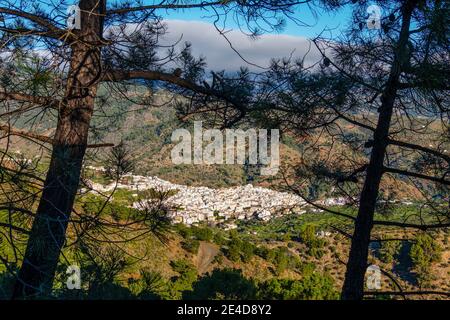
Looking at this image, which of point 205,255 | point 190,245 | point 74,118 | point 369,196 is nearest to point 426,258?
point 205,255

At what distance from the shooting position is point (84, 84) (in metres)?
3.81

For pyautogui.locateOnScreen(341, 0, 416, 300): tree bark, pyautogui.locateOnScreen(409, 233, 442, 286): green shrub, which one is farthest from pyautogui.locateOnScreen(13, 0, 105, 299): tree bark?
pyautogui.locateOnScreen(409, 233, 442, 286): green shrub

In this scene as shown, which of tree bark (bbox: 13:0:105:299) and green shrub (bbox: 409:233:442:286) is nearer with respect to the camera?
tree bark (bbox: 13:0:105:299)

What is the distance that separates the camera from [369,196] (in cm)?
501

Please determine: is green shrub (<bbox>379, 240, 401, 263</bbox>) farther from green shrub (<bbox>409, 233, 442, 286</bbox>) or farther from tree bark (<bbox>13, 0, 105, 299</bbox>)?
tree bark (<bbox>13, 0, 105, 299</bbox>)

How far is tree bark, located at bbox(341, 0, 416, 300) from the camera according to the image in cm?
480

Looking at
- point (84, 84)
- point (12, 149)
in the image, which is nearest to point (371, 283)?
point (84, 84)

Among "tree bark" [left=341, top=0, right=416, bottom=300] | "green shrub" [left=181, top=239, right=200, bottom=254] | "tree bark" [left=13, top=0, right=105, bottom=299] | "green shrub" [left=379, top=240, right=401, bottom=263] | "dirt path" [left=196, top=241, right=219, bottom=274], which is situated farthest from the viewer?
"green shrub" [left=379, top=240, right=401, bottom=263]

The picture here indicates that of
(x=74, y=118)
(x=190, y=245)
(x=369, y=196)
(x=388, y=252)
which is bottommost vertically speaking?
(x=388, y=252)

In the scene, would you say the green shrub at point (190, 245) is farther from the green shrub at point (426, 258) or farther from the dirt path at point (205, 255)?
the green shrub at point (426, 258)

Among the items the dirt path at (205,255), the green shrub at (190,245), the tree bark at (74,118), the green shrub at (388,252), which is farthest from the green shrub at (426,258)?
the tree bark at (74,118)

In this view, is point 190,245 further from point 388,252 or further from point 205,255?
point 388,252

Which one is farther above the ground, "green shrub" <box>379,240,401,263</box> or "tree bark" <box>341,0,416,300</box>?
"tree bark" <box>341,0,416,300</box>

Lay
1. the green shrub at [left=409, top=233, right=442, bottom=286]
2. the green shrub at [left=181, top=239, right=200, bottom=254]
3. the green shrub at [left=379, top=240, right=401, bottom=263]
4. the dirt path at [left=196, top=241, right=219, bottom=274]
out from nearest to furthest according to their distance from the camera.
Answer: the dirt path at [left=196, top=241, right=219, bottom=274] → the green shrub at [left=181, top=239, right=200, bottom=254] → the green shrub at [left=409, top=233, right=442, bottom=286] → the green shrub at [left=379, top=240, right=401, bottom=263]
